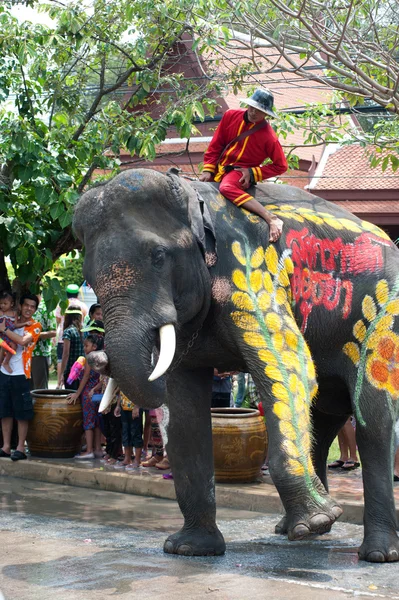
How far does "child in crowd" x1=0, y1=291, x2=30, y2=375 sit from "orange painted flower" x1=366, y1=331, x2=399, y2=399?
4983 mm

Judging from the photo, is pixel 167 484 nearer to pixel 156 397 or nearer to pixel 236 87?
pixel 156 397

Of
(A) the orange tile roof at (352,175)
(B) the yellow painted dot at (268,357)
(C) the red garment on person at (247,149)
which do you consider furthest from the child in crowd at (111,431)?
(A) the orange tile roof at (352,175)

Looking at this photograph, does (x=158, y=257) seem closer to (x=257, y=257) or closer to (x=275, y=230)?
(x=257, y=257)

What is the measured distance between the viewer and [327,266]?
264 inches

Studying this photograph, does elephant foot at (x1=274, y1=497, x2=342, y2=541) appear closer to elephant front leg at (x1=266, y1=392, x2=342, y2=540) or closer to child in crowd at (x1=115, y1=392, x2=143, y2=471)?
elephant front leg at (x1=266, y1=392, x2=342, y2=540)

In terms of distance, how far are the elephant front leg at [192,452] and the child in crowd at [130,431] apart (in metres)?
3.12

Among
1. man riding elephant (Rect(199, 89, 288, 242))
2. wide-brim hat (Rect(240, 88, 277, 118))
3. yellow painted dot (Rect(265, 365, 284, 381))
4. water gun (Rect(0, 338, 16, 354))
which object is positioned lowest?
yellow painted dot (Rect(265, 365, 284, 381))

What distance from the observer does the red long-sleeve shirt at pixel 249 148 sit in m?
6.75

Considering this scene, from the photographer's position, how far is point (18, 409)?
10477 millimetres

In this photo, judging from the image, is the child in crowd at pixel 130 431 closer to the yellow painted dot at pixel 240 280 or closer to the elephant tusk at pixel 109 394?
the elephant tusk at pixel 109 394

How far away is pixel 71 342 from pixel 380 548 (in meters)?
5.93

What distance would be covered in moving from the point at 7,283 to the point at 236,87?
336cm

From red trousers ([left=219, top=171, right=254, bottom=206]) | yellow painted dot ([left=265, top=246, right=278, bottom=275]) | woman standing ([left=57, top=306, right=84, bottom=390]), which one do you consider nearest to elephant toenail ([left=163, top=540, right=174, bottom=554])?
yellow painted dot ([left=265, top=246, right=278, bottom=275])

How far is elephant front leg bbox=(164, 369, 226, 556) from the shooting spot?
6.78 meters
